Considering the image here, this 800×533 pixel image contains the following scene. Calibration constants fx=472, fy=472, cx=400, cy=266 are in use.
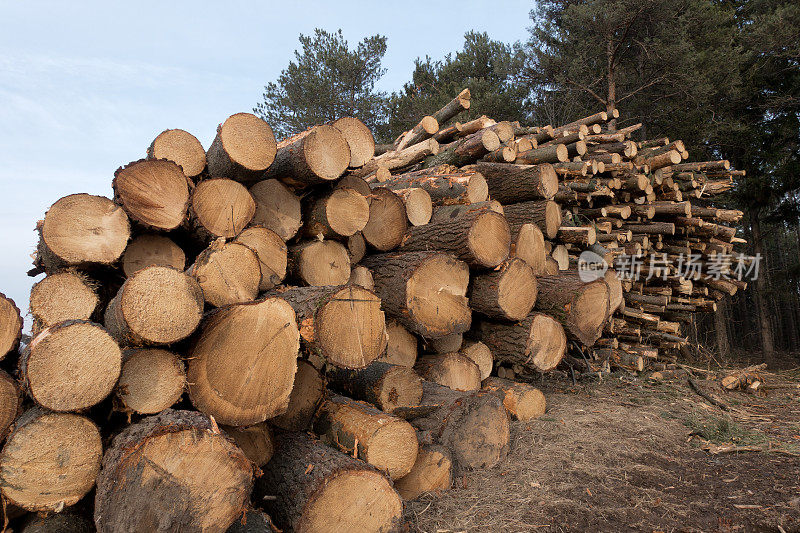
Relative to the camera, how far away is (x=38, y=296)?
2.86 m

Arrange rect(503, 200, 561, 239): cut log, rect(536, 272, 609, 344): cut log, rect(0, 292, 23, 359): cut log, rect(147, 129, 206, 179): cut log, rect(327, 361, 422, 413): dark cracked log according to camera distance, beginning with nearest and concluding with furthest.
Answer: rect(0, 292, 23, 359): cut log → rect(327, 361, 422, 413): dark cracked log → rect(147, 129, 206, 179): cut log → rect(536, 272, 609, 344): cut log → rect(503, 200, 561, 239): cut log

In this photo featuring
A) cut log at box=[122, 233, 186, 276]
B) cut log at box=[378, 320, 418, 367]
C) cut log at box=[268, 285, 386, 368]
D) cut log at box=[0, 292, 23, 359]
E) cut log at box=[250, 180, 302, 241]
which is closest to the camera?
cut log at box=[0, 292, 23, 359]

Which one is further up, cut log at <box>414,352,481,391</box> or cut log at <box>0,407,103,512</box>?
cut log at <box>0,407,103,512</box>

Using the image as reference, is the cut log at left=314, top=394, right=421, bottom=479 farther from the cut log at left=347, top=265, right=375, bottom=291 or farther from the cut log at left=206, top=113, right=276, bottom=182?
the cut log at left=206, top=113, right=276, bottom=182

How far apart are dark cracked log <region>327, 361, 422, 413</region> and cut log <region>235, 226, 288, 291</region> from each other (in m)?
0.82

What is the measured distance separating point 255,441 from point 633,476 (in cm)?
252

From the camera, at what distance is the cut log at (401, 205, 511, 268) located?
12.9ft

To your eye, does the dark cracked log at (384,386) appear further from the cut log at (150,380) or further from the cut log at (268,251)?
the cut log at (150,380)

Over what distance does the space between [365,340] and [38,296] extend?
2.03 m

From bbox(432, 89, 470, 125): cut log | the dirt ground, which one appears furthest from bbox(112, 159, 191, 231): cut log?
bbox(432, 89, 470, 125): cut log

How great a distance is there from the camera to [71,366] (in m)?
1.95

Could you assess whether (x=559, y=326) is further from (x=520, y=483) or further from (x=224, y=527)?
(x=224, y=527)

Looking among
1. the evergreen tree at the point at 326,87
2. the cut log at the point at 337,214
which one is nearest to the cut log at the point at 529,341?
the cut log at the point at 337,214

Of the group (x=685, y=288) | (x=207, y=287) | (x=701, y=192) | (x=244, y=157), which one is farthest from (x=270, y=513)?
(x=701, y=192)
